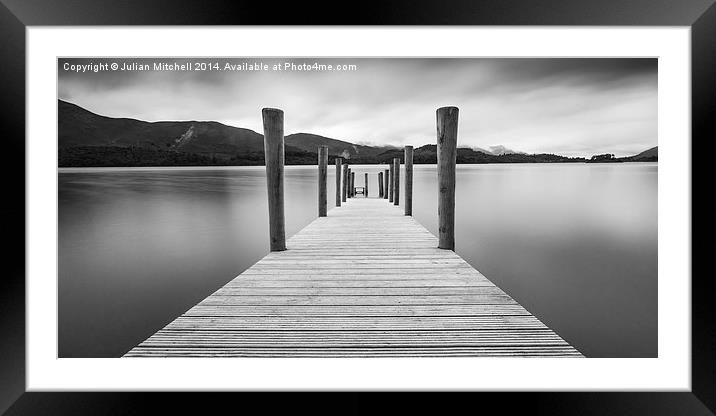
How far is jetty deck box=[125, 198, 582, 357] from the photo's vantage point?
217 centimetres

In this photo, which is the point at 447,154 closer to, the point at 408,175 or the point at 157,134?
the point at 408,175

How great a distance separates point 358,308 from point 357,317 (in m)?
0.17

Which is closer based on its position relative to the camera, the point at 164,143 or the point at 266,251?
the point at 266,251

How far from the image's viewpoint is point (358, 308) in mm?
2771

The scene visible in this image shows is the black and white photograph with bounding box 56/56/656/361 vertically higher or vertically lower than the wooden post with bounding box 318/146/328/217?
lower

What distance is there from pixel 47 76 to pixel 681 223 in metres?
2.45

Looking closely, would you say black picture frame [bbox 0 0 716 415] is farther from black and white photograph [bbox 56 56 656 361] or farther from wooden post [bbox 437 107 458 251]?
wooden post [bbox 437 107 458 251]

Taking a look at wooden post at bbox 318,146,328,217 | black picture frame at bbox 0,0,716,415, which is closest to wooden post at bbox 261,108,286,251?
black picture frame at bbox 0,0,716,415

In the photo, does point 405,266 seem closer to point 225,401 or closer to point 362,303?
point 362,303

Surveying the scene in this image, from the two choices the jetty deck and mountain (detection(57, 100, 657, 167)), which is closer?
the jetty deck

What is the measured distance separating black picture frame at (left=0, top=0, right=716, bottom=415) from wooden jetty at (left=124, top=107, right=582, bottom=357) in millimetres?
579

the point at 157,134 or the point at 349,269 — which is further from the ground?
the point at 157,134
